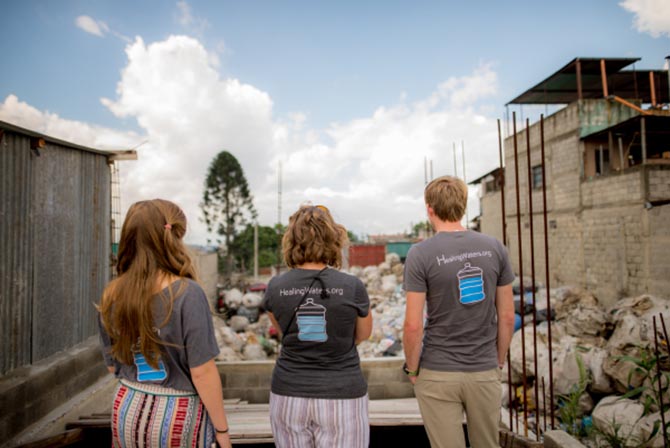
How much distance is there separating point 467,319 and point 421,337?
0.73 feet

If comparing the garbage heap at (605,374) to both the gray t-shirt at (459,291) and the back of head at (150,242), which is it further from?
the back of head at (150,242)

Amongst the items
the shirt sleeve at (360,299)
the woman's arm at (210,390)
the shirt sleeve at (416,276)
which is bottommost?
the woman's arm at (210,390)

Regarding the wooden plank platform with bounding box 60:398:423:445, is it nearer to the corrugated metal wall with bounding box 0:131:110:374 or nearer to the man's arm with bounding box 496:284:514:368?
the corrugated metal wall with bounding box 0:131:110:374

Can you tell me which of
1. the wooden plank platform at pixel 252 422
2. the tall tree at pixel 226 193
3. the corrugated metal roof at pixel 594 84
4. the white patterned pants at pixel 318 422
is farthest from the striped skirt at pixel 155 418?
the tall tree at pixel 226 193

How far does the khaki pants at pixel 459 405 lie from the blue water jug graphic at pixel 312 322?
0.58m

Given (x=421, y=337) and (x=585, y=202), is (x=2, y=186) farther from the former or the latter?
(x=585, y=202)

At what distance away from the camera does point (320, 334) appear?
1586mm

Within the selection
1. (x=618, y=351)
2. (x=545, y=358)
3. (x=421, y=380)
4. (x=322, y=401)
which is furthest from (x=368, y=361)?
(x=618, y=351)

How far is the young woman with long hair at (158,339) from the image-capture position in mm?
1370

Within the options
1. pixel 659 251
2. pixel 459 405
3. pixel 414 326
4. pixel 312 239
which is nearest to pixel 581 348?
pixel 659 251

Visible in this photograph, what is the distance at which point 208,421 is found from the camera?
1493mm

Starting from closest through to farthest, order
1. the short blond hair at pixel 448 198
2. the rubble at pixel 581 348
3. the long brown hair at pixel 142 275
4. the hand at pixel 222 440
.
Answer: the long brown hair at pixel 142 275 < the hand at pixel 222 440 < the short blond hair at pixel 448 198 < the rubble at pixel 581 348

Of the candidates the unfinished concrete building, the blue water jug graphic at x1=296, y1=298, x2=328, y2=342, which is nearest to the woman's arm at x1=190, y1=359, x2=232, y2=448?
the blue water jug graphic at x1=296, y1=298, x2=328, y2=342

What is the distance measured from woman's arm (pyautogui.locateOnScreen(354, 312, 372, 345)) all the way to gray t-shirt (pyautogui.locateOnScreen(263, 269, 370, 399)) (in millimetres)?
39
